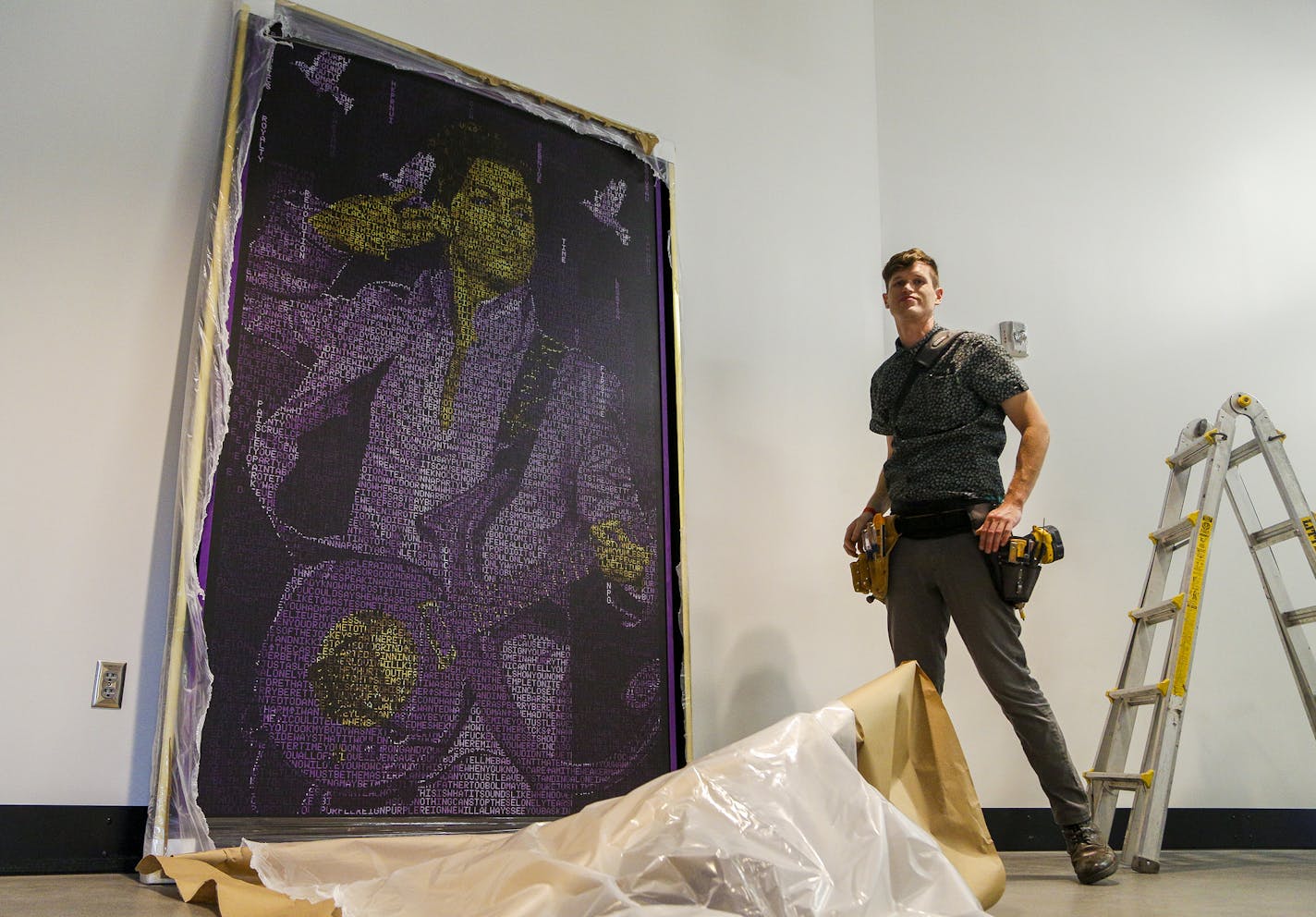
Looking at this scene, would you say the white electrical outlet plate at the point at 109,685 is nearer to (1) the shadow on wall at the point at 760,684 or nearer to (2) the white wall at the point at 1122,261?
(1) the shadow on wall at the point at 760,684

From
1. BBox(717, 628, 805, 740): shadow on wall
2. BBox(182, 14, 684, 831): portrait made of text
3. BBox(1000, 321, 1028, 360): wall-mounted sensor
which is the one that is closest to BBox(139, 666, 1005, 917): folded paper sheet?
BBox(182, 14, 684, 831): portrait made of text

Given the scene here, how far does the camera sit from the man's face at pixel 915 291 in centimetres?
276

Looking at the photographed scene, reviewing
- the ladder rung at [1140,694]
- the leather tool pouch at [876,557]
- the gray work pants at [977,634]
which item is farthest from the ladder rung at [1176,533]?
the leather tool pouch at [876,557]

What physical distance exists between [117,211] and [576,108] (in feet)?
4.32

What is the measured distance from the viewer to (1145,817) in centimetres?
261

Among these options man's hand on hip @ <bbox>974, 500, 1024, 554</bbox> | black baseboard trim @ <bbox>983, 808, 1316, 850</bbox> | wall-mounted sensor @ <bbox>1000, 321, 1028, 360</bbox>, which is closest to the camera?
man's hand on hip @ <bbox>974, 500, 1024, 554</bbox>

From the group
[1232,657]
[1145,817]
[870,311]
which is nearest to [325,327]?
[870,311]

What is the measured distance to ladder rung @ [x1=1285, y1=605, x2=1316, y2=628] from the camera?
2830mm

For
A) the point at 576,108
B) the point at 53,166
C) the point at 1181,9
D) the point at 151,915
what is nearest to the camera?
the point at 151,915

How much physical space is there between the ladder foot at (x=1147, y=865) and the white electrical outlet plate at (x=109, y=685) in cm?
242

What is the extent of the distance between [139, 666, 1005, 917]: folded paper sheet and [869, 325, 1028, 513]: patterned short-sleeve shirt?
902 mm

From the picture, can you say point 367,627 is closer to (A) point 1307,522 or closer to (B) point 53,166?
(B) point 53,166

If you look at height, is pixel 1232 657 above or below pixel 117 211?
below

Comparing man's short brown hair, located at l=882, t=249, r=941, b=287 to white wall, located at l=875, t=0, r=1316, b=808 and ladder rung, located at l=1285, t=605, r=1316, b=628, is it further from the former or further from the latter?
ladder rung, located at l=1285, t=605, r=1316, b=628
